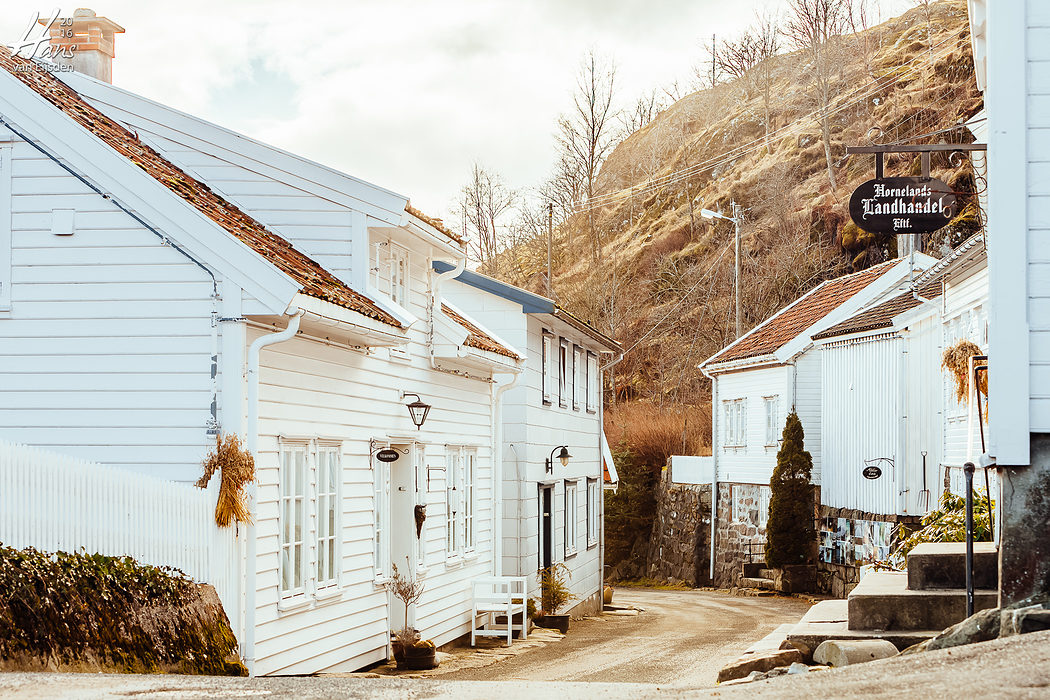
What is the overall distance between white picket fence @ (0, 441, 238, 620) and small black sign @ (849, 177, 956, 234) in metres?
6.28

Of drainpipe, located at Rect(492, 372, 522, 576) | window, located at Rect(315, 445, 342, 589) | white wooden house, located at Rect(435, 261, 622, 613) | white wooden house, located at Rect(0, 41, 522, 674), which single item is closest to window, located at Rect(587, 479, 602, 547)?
white wooden house, located at Rect(435, 261, 622, 613)

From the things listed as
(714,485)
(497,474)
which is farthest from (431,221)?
(714,485)

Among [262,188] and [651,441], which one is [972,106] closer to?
[651,441]

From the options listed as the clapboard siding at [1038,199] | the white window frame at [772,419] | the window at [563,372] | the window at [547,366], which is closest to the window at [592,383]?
the window at [563,372]

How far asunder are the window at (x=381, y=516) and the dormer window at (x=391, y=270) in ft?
6.86

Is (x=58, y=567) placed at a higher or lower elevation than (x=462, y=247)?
lower

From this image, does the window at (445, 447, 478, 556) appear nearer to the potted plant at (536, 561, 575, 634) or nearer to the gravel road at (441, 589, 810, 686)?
the gravel road at (441, 589, 810, 686)

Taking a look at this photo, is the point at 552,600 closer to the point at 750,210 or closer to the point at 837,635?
the point at 837,635

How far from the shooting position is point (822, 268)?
153 ft

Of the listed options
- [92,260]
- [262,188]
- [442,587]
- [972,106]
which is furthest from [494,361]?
[972,106]

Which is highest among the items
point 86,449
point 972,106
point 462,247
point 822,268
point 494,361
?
point 972,106

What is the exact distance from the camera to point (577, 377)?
25.6 metres

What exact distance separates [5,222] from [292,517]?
12.5 ft

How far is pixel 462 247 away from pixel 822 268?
110ft
